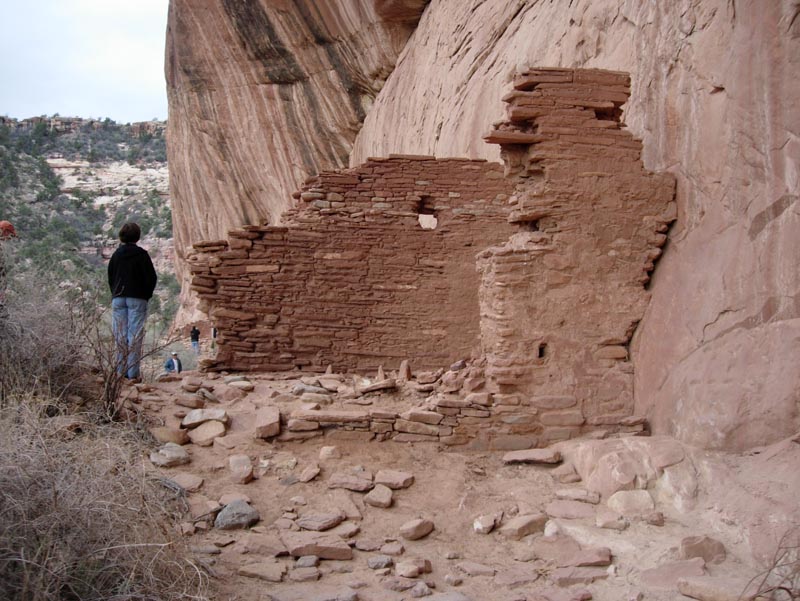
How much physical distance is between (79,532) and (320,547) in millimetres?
1381

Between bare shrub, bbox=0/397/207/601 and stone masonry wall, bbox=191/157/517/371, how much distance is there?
4214 millimetres

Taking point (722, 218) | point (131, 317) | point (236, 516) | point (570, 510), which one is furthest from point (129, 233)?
point (722, 218)

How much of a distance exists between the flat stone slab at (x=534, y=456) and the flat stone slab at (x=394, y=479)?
0.72 meters

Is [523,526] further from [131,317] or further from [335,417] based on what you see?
[131,317]

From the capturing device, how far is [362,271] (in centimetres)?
811

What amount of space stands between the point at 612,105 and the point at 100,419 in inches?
165

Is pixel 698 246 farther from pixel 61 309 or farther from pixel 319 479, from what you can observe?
pixel 61 309

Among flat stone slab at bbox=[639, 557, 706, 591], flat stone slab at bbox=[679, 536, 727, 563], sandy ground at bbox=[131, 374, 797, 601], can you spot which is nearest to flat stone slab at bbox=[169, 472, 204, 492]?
sandy ground at bbox=[131, 374, 797, 601]

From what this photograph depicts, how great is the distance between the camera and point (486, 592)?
3.79 metres

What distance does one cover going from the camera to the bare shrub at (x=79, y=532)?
284 cm

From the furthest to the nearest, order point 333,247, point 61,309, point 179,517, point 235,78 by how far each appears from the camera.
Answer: point 235,78 < point 333,247 < point 61,309 < point 179,517

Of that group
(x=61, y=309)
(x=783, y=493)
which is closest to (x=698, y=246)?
(x=783, y=493)

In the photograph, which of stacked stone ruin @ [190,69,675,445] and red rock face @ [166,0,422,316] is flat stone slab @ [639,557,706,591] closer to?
stacked stone ruin @ [190,69,675,445]

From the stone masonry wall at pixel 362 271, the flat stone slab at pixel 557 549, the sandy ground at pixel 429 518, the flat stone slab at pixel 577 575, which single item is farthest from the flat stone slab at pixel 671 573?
the stone masonry wall at pixel 362 271
